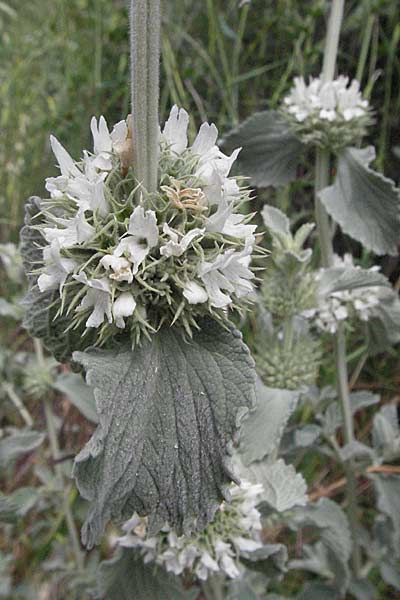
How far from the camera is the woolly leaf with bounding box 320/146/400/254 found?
4.35 feet

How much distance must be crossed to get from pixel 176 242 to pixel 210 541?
1.81ft

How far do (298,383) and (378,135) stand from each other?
4.88 ft

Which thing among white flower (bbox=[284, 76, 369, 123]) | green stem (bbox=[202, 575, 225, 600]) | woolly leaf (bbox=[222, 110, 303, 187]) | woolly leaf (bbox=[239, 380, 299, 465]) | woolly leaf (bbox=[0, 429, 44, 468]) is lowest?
green stem (bbox=[202, 575, 225, 600])

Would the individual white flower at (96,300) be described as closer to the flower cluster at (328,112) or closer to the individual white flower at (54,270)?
the individual white flower at (54,270)

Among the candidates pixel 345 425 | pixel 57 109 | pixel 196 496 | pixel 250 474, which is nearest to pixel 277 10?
pixel 57 109

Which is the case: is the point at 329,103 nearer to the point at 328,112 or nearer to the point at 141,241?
the point at 328,112

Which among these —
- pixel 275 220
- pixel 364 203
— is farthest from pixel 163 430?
pixel 364 203

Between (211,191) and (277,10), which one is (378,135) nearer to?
(277,10)

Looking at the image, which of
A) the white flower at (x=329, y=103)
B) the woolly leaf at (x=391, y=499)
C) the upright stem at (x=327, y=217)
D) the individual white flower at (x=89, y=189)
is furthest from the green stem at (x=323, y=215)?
the individual white flower at (x=89, y=189)

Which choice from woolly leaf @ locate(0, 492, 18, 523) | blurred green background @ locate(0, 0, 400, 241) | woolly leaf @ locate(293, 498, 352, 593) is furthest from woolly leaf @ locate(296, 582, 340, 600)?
blurred green background @ locate(0, 0, 400, 241)

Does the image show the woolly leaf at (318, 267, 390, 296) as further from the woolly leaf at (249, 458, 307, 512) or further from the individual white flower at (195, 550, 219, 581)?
the individual white flower at (195, 550, 219, 581)

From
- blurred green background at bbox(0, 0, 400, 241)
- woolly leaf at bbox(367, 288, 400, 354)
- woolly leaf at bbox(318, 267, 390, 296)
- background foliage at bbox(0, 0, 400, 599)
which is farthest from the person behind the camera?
blurred green background at bbox(0, 0, 400, 241)

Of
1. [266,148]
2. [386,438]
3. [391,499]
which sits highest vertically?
[266,148]

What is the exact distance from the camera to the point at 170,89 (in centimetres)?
204
